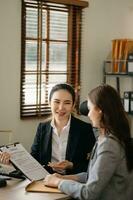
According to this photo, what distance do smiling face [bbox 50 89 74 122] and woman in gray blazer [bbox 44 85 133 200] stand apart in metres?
0.62

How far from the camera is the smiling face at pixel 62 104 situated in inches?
92.4

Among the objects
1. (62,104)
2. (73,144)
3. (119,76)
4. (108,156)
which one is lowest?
(73,144)

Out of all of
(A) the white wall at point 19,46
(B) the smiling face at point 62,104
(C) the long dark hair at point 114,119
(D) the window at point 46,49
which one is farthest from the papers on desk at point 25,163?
(D) the window at point 46,49

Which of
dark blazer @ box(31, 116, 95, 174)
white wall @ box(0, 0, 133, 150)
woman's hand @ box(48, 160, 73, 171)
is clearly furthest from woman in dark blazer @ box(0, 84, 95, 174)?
white wall @ box(0, 0, 133, 150)

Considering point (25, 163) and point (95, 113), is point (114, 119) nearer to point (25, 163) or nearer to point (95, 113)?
point (95, 113)

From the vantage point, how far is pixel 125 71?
153 inches

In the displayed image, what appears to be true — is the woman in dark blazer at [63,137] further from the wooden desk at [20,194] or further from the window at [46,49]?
the window at [46,49]

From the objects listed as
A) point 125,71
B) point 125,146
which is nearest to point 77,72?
point 125,71

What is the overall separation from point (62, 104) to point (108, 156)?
2.63 feet

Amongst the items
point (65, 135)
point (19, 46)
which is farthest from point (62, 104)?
point (19, 46)

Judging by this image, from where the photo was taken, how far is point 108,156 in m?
1.61

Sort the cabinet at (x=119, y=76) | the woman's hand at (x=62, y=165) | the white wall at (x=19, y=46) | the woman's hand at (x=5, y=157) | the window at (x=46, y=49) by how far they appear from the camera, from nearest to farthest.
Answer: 1. the woman's hand at (x=5, y=157)
2. the woman's hand at (x=62, y=165)
3. the white wall at (x=19, y=46)
4. the window at (x=46, y=49)
5. the cabinet at (x=119, y=76)

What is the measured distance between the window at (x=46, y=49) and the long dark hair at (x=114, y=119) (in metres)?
1.84

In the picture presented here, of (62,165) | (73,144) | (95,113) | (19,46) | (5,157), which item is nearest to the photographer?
(95,113)
